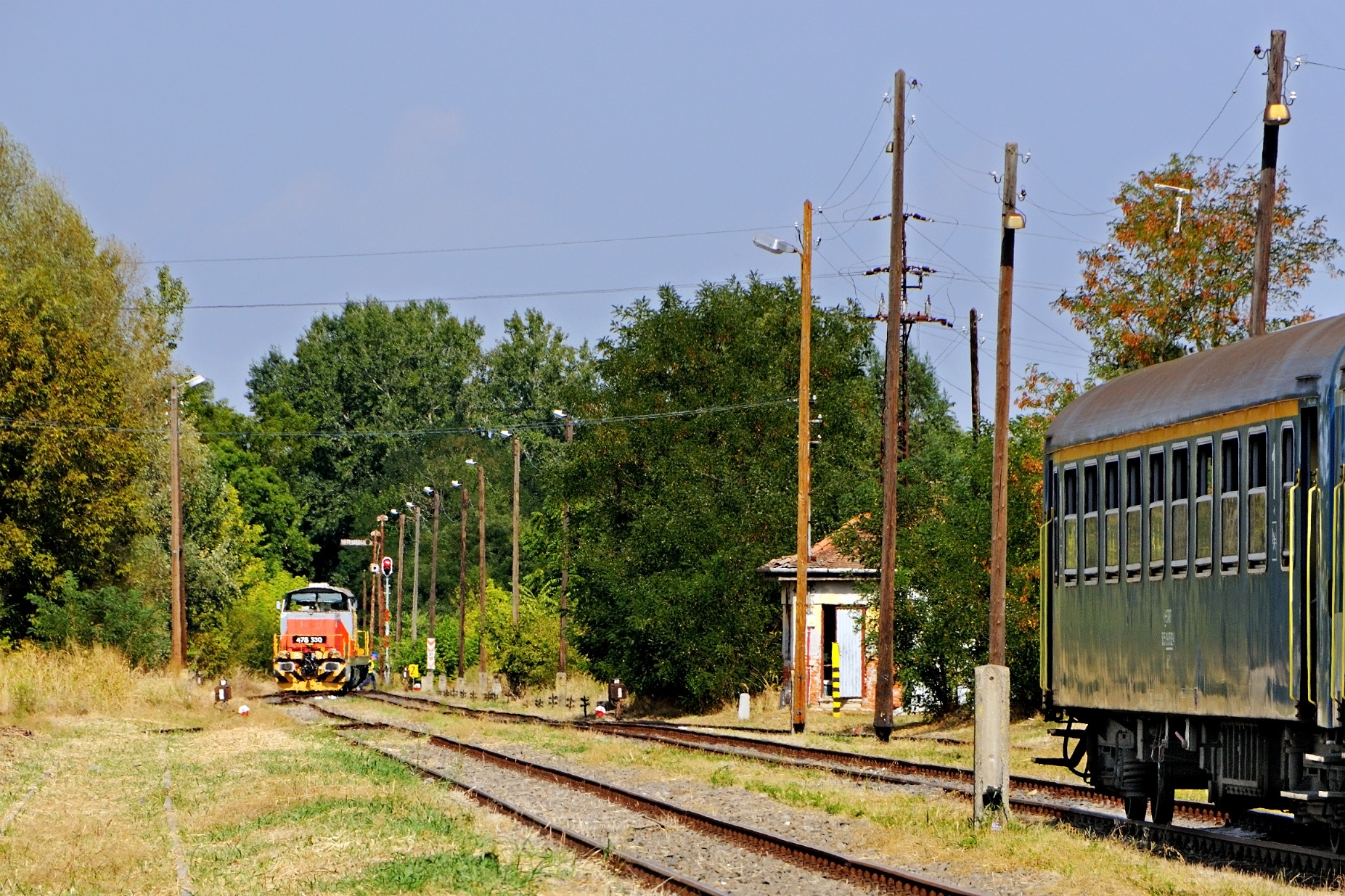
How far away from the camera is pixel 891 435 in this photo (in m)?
33.1

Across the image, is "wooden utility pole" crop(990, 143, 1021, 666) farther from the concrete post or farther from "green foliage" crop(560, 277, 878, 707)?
"green foliage" crop(560, 277, 878, 707)

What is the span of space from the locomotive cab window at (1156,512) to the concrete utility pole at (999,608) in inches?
80.1

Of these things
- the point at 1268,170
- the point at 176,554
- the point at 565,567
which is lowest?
the point at 565,567

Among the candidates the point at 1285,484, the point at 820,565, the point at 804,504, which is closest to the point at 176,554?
the point at 820,565

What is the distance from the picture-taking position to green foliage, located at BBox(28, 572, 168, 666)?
1812 inches

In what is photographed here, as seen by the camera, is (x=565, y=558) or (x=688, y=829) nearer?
(x=688, y=829)

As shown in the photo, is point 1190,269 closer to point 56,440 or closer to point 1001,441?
point 1001,441

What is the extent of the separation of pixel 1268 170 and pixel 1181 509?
41.1 feet

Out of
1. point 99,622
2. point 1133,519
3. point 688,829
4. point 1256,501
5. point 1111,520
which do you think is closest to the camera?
point 1256,501

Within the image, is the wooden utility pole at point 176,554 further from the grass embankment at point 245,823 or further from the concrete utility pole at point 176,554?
the grass embankment at point 245,823

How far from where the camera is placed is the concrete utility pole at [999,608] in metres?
16.3

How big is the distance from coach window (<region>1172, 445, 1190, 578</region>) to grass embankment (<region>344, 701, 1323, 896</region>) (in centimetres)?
239

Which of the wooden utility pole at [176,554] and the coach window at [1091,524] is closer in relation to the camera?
the coach window at [1091,524]

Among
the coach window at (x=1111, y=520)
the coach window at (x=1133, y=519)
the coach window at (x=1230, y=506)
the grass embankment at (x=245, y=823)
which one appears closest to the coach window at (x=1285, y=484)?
the coach window at (x=1230, y=506)
